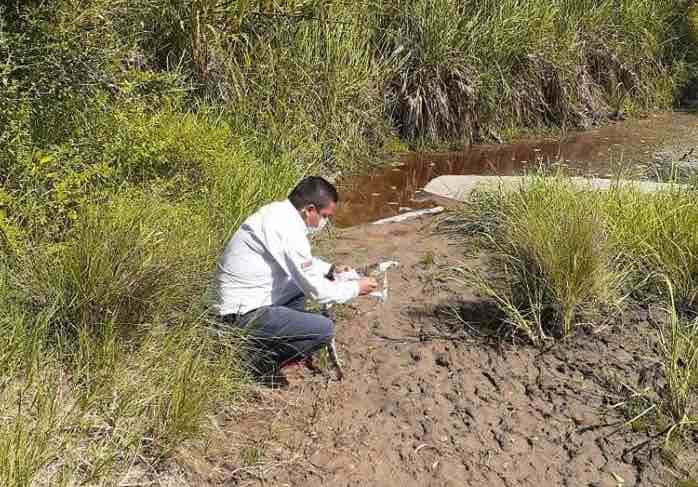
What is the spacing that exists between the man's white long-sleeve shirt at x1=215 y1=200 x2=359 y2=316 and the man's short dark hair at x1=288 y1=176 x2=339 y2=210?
48 mm

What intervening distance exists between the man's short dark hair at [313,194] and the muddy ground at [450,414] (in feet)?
3.15

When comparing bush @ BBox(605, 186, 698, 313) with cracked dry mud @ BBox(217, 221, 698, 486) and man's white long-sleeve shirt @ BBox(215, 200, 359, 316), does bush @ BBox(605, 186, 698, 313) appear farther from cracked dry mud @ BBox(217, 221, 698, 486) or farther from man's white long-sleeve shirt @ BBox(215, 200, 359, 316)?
man's white long-sleeve shirt @ BBox(215, 200, 359, 316)

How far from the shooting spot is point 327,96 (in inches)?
324

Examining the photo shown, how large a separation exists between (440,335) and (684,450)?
1.46m

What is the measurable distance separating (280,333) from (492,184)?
3981 mm

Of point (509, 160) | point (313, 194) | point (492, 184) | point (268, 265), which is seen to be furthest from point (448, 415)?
point (509, 160)

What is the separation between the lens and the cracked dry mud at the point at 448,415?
3.23m

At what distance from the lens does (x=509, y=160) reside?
10008 millimetres

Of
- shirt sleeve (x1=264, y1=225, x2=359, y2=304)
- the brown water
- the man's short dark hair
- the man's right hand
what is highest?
the man's short dark hair

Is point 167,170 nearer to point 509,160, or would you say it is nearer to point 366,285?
point 366,285

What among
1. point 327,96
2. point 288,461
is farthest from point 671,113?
point 288,461

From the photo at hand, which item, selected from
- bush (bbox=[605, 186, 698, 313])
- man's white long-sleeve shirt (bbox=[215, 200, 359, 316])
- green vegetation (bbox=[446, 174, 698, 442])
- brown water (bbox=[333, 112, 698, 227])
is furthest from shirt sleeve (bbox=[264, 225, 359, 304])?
brown water (bbox=[333, 112, 698, 227])

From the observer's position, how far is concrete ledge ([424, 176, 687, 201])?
624 centimetres

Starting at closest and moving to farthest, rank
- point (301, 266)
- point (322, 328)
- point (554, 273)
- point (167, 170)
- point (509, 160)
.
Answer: point (301, 266) → point (322, 328) → point (554, 273) → point (167, 170) → point (509, 160)
